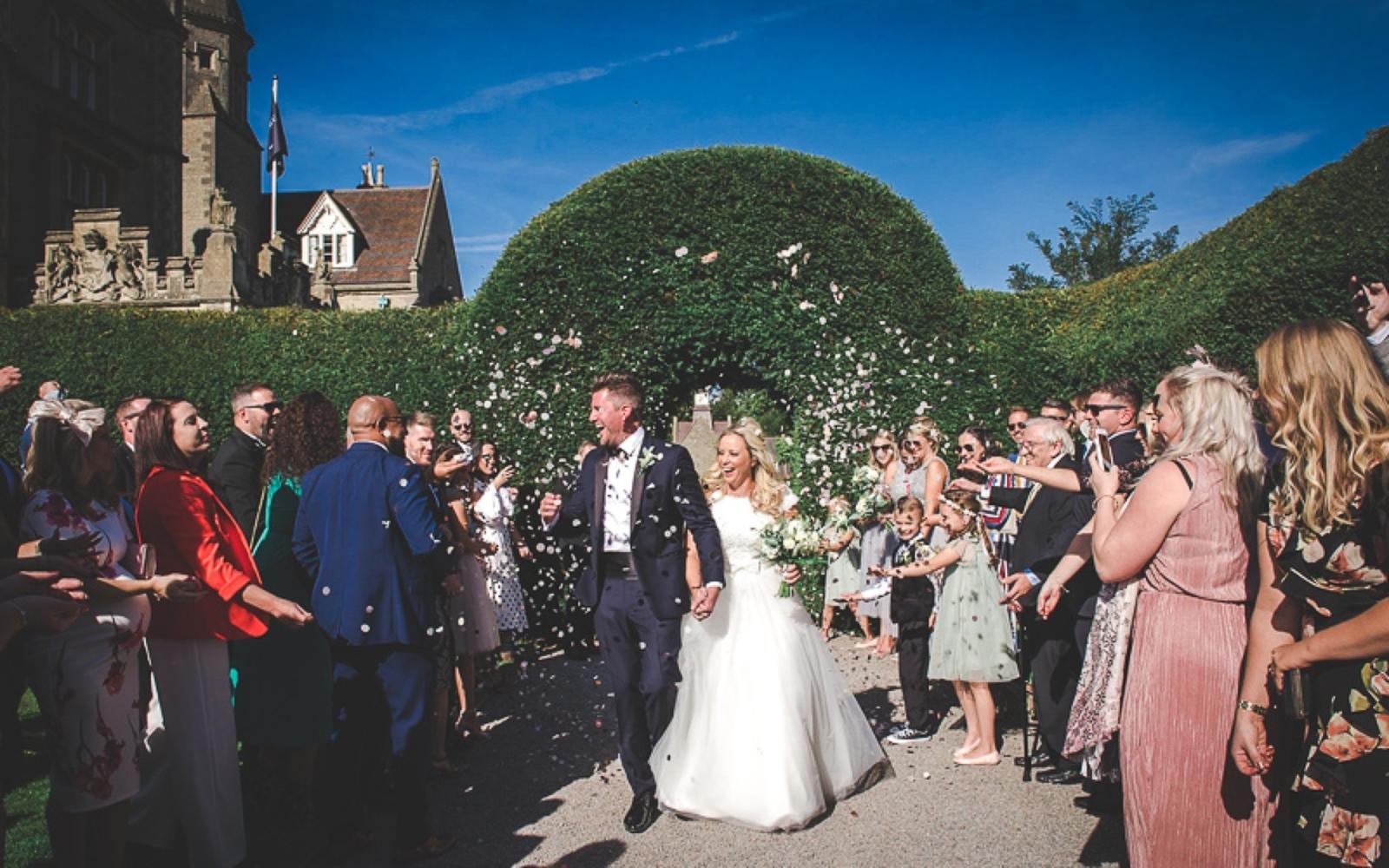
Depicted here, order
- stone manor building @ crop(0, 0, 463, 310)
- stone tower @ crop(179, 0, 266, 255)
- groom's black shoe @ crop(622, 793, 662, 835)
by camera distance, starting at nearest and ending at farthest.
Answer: groom's black shoe @ crop(622, 793, 662, 835)
stone manor building @ crop(0, 0, 463, 310)
stone tower @ crop(179, 0, 266, 255)

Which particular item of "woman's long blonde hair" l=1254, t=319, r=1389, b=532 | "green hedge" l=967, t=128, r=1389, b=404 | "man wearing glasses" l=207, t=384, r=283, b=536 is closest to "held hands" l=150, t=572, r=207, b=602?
"man wearing glasses" l=207, t=384, r=283, b=536

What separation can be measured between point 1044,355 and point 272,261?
62.9 feet

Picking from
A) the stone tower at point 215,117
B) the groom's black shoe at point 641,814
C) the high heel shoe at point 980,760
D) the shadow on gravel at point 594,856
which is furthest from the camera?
the stone tower at point 215,117

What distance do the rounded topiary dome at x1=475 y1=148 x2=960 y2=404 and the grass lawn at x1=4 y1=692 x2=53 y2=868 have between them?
5.01m

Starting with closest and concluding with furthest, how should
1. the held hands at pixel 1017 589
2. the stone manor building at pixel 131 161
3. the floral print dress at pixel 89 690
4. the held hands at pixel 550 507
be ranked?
1. the floral print dress at pixel 89 690
2. the held hands at pixel 1017 589
3. the held hands at pixel 550 507
4. the stone manor building at pixel 131 161

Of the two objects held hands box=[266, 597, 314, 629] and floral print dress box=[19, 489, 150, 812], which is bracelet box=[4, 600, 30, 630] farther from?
held hands box=[266, 597, 314, 629]

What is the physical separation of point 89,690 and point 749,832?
3.10 metres

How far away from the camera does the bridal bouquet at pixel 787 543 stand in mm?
5164

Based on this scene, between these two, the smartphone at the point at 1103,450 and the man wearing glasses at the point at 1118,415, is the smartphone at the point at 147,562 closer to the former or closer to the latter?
the smartphone at the point at 1103,450

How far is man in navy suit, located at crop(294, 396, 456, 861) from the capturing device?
13.8ft

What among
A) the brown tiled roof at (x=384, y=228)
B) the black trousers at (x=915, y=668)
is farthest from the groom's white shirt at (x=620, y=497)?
the brown tiled roof at (x=384, y=228)

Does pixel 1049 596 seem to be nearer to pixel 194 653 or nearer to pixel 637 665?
pixel 637 665

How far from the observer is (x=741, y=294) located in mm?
8812

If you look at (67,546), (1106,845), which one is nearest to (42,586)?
(67,546)
